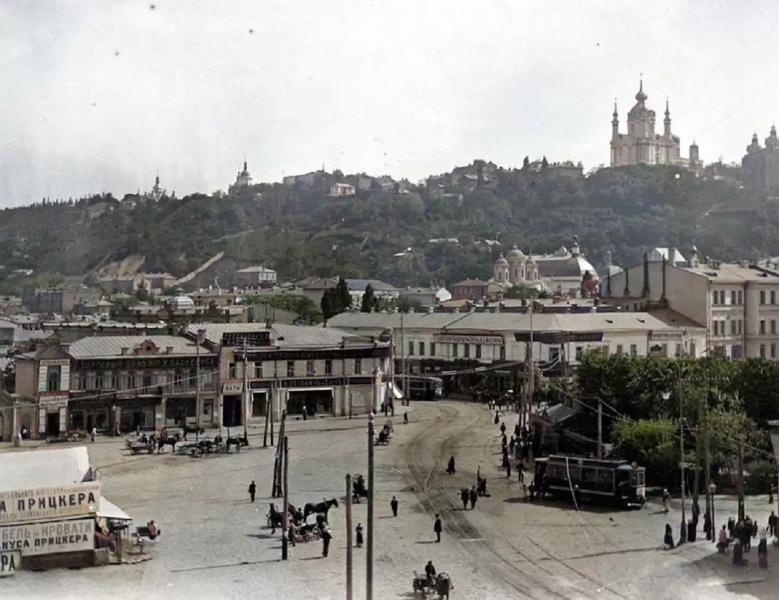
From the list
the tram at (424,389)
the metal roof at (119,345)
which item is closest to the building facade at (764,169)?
the tram at (424,389)

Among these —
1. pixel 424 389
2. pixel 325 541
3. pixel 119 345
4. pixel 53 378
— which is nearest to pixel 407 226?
pixel 424 389

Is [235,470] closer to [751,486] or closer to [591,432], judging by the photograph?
[591,432]

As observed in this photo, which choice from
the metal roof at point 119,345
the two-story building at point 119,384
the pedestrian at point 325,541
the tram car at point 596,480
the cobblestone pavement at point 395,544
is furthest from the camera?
the metal roof at point 119,345

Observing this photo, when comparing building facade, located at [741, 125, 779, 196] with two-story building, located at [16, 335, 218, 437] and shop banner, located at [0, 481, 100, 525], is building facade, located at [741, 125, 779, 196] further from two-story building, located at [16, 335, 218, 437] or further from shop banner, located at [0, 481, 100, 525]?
Answer: shop banner, located at [0, 481, 100, 525]

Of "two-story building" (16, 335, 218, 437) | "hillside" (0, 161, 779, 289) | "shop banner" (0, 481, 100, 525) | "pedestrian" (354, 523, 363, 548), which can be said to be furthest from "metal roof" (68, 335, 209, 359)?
"hillside" (0, 161, 779, 289)

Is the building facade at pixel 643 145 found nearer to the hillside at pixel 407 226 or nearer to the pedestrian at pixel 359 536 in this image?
the hillside at pixel 407 226

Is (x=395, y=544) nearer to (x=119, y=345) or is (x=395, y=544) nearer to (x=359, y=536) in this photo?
(x=359, y=536)
